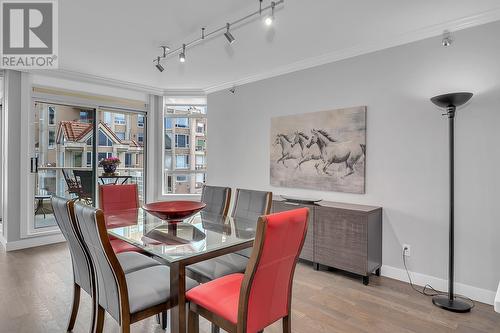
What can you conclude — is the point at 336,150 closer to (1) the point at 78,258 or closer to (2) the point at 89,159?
(1) the point at 78,258

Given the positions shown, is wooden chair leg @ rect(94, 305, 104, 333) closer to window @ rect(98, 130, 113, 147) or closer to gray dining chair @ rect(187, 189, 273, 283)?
gray dining chair @ rect(187, 189, 273, 283)

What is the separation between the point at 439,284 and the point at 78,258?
3136 mm

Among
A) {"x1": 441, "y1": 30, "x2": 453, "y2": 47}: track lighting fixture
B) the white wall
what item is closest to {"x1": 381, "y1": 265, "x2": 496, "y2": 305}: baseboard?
the white wall

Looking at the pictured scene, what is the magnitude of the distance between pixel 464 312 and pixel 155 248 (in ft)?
8.30

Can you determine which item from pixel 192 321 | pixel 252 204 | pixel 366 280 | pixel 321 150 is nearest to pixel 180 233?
pixel 192 321

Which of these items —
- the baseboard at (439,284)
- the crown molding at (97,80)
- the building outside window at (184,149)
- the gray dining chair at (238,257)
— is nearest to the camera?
the gray dining chair at (238,257)

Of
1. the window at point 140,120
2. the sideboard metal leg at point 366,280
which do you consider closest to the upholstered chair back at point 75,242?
the sideboard metal leg at point 366,280

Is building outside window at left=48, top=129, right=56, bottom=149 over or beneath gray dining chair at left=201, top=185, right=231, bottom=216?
over

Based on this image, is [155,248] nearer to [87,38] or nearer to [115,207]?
[115,207]

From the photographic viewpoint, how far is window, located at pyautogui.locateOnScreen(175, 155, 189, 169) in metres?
5.67

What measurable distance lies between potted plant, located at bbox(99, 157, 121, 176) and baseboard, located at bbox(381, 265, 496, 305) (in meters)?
4.41

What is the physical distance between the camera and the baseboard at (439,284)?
8.48 feet

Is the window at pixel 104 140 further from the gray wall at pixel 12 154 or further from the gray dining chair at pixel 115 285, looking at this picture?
the gray dining chair at pixel 115 285

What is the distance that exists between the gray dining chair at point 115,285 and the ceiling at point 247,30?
190 cm
